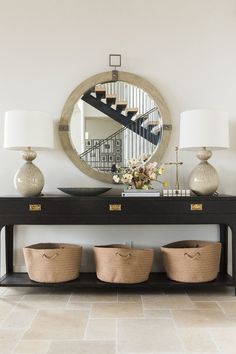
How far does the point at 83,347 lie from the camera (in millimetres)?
1869

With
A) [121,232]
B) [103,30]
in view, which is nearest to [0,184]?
[121,232]

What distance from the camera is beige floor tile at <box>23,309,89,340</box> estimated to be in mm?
2004

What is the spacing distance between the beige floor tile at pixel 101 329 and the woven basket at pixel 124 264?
1.44ft

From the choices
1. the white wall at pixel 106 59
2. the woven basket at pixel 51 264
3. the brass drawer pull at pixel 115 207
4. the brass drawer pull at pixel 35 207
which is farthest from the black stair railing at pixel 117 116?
the woven basket at pixel 51 264

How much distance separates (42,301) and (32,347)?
72 centimetres

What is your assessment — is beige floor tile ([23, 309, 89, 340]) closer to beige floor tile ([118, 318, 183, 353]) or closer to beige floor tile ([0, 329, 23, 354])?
beige floor tile ([0, 329, 23, 354])

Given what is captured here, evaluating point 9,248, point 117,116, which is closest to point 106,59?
point 117,116

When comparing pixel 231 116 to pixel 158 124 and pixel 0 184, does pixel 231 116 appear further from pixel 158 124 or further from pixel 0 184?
pixel 0 184

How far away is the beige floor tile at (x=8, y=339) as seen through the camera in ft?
6.06

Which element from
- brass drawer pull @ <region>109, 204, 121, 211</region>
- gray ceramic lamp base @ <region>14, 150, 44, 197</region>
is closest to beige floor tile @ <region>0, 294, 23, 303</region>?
gray ceramic lamp base @ <region>14, 150, 44, 197</region>

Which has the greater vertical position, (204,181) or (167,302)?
(204,181)

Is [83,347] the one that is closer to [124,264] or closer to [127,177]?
[124,264]

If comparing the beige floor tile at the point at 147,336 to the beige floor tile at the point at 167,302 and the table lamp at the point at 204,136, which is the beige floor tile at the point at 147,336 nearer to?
the beige floor tile at the point at 167,302

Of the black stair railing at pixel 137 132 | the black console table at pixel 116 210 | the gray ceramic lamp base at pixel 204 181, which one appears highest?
the black stair railing at pixel 137 132
